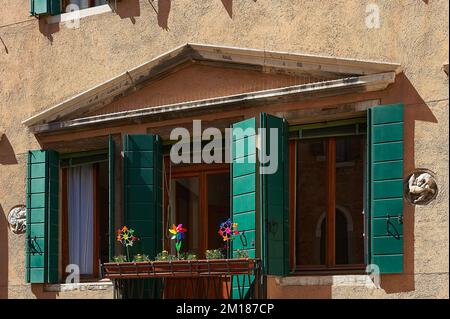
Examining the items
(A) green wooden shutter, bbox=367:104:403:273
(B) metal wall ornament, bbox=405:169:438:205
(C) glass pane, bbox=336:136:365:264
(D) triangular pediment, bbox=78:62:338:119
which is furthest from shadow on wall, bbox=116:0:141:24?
(B) metal wall ornament, bbox=405:169:438:205

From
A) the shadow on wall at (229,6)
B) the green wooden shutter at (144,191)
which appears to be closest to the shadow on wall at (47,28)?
the green wooden shutter at (144,191)

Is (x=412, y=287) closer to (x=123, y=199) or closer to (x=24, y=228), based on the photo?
(x=123, y=199)

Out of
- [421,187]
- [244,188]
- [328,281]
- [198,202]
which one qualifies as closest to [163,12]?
[198,202]

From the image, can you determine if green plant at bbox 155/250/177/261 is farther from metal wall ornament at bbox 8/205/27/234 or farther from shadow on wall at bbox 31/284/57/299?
metal wall ornament at bbox 8/205/27/234

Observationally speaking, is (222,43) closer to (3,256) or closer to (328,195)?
(328,195)

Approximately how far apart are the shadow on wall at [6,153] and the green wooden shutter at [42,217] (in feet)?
1.36

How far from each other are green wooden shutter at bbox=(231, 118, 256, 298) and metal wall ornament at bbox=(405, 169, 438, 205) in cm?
158

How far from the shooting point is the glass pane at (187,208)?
12.8 m

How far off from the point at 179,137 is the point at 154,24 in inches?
52.6

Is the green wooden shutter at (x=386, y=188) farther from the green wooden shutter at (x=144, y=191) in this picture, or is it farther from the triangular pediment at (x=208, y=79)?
the green wooden shutter at (x=144, y=191)

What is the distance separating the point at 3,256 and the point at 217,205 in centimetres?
276

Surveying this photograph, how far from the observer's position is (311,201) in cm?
1218

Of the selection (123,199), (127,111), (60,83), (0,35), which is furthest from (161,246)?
(0,35)

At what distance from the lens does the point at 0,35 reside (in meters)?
14.2
